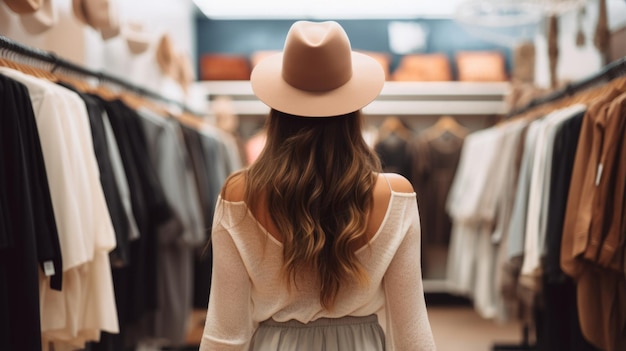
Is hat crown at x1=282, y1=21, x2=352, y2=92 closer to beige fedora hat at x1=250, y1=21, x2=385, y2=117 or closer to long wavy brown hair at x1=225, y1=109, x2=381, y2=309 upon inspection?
beige fedora hat at x1=250, y1=21, x2=385, y2=117

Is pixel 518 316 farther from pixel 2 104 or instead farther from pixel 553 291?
pixel 2 104

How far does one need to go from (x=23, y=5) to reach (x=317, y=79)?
1.35 m

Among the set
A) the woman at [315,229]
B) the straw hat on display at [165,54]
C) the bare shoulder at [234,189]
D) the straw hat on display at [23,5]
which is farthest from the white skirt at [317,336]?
the straw hat on display at [165,54]

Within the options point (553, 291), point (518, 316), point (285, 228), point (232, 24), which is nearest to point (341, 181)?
point (285, 228)

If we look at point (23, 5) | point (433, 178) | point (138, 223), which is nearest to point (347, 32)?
point (433, 178)

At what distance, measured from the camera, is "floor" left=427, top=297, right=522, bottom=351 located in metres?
5.06

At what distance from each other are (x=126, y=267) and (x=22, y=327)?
41.8 inches

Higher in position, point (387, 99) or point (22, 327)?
point (387, 99)

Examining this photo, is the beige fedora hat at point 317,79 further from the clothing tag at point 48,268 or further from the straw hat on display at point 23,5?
the straw hat on display at point 23,5

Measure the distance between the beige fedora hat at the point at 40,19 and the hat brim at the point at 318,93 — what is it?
1.37m

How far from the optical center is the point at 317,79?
1.54m

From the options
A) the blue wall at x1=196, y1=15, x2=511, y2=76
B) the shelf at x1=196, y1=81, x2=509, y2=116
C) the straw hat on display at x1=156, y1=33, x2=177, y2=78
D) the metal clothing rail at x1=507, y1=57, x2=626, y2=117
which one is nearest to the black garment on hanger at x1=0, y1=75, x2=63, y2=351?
the metal clothing rail at x1=507, y1=57, x2=626, y2=117

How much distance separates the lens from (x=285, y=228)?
146 centimetres

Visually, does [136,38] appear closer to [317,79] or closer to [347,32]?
[317,79]
